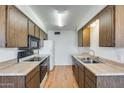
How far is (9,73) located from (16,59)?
4.20 feet

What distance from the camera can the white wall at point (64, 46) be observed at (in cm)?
910

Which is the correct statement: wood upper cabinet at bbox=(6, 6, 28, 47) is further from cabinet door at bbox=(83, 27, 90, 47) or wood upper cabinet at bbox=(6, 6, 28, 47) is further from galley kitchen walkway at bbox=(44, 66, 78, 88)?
cabinet door at bbox=(83, 27, 90, 47)

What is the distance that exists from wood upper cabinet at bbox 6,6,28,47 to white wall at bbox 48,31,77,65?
5900 millimetres

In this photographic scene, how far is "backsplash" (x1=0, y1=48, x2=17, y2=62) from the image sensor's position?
112 inches

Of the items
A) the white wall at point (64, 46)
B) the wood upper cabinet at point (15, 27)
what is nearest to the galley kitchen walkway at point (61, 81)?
the wood upper cabinet at point (15, 27)

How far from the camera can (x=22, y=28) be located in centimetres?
315

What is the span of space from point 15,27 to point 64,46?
21.5ft

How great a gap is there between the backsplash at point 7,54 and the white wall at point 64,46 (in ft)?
18.7

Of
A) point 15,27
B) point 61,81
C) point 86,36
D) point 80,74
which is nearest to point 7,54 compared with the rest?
point 15,27

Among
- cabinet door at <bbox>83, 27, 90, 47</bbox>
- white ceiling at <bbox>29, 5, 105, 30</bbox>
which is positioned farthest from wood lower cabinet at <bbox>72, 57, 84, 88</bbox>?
cabinet door at <bbox>83, 27, 90, 47</bbox>

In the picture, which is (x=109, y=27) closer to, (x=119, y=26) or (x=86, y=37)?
(x=119, y=26)

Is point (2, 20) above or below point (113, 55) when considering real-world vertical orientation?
above
